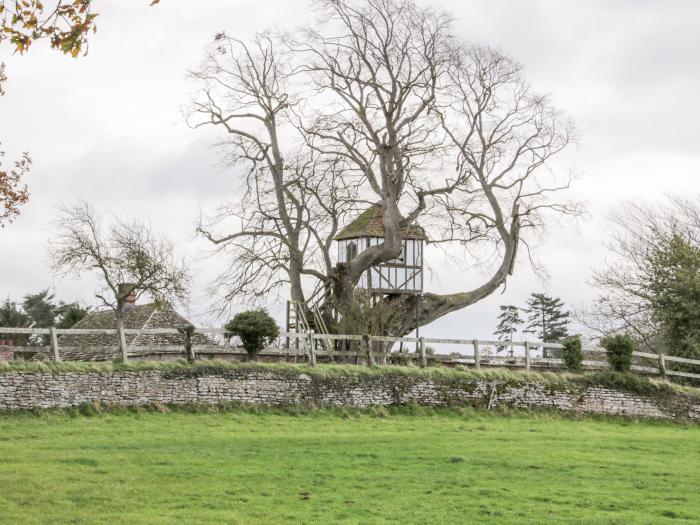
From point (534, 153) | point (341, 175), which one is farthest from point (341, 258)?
point (534, 153)

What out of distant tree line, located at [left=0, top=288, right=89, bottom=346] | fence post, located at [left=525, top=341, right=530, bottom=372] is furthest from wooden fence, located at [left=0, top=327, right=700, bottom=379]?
distant tree line, located at [left=0, top=288, right=89, bottom=346]

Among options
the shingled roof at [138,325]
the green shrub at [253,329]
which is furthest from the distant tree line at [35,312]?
the green shrub at [253,329]

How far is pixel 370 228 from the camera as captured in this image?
40.1m

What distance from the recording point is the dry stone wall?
23812 millimetres

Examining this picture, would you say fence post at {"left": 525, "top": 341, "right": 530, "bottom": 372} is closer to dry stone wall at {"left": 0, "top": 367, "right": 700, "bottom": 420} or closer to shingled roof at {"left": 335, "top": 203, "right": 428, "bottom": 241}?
dry stone wall at {"left": 0, "top": 367, "right": 700, "bottom": 420}

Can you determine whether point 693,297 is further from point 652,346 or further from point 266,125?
point 266,125

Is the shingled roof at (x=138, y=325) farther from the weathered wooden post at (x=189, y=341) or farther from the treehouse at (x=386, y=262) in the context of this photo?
the weathered wooden post at (x=189, y=341)

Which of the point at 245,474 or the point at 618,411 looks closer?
the point at 245,474

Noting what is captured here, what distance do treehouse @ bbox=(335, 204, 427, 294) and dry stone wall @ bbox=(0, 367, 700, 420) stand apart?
37.6ft

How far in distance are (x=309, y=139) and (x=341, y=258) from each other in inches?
279

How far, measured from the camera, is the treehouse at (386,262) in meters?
40.1

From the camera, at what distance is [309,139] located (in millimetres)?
36375

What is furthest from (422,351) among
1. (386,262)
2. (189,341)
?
(386,262)

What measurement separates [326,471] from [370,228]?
23494mm
